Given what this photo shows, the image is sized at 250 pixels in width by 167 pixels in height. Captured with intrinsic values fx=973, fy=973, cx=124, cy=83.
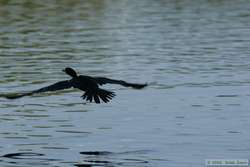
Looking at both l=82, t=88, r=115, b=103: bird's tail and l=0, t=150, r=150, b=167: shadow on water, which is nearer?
l=0, t=150, r=150, b=167: shadow on water

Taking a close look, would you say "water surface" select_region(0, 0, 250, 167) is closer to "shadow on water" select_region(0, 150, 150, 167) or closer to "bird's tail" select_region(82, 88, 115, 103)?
"shadow on water" select_region(0, 150, 150, 167)

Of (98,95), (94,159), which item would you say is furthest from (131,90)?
(94,159)

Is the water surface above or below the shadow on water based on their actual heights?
above

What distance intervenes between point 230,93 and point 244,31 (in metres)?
16.1

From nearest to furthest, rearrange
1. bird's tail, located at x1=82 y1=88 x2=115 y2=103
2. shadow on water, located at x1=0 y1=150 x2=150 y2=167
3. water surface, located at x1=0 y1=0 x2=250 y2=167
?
shadow on water, located at x1=0 y1=150 x2=150 y2=167 → bird's tail, located at x1=82 y1=88 x2=115 y2=103 → water surface, located at x1=0 y1=0 x2=250 y2=167

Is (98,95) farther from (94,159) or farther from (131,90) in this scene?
(131,90)

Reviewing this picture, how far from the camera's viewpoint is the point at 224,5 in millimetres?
54375

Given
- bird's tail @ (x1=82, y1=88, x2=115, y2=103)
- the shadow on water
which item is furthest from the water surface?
bird's tail @ (x1=82, y1=88, x2=115, y2=103)

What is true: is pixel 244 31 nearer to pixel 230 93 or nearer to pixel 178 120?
pixel 230 93

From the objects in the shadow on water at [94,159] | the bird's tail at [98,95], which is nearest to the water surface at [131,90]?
the shadow on water at [94,159]

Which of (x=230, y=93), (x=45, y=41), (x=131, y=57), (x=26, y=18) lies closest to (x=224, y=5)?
(x=26, y=18)

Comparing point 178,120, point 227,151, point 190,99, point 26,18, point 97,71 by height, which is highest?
point 26,18

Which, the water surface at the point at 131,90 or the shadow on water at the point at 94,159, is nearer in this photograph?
the shadow on water at the point at 94,159

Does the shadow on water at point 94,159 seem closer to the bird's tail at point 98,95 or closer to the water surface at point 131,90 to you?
the water surface at point 131,90
